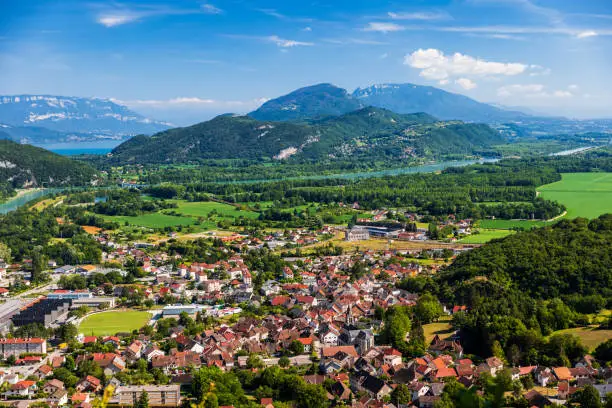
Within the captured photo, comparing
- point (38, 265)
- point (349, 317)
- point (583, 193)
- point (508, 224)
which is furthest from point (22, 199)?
point (583, 193)

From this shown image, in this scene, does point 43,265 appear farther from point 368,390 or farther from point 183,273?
point 368,390

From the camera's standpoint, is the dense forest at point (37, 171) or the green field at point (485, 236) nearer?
the green field at point (485, 236)

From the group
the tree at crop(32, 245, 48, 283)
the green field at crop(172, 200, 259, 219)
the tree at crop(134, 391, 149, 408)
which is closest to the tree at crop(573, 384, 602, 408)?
the tree at crop(134, 391, 149, 408)

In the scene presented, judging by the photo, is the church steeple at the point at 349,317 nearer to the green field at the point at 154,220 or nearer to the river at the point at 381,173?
the green field at the point at 154,220

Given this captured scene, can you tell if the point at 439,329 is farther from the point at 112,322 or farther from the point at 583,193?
the point at 583,193

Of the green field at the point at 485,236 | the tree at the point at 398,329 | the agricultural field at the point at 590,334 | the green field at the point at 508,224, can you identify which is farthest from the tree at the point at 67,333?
the green field at the point at 508,224

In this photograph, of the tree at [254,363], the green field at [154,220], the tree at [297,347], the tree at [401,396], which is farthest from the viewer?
the green field at [154,220]

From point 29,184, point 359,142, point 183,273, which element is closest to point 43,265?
point 183,273
